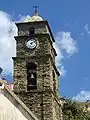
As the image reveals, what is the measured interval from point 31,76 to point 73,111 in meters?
9.34

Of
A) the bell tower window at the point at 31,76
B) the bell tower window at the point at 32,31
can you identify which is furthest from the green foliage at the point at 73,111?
the bell tower window at the point at 32,31

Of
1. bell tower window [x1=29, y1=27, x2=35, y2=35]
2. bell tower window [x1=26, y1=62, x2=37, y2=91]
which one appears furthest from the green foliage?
bell tower window [x1=29, y1=27, x2=35, y2=35]

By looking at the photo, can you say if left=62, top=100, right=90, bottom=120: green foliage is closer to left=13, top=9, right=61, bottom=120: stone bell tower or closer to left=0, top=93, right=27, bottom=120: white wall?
left=13, top=9, right=61, bottom=120: stone bell tower

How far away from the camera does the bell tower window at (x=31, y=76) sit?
30.1m

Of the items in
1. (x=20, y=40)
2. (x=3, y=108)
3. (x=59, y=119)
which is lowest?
(x=3, y=108)

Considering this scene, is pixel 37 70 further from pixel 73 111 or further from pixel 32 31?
pixel 73 111

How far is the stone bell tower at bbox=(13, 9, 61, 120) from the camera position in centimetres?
2944

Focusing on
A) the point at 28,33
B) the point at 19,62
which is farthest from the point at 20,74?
the point at 28,33

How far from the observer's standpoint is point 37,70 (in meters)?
30.1

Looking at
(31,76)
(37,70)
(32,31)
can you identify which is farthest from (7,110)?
(32,31)

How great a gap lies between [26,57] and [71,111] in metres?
9.48

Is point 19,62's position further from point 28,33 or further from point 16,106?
point 16,106

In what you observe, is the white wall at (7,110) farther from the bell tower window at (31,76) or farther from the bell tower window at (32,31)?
the bell tower window at (32,31)

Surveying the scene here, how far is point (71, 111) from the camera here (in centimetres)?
3869
